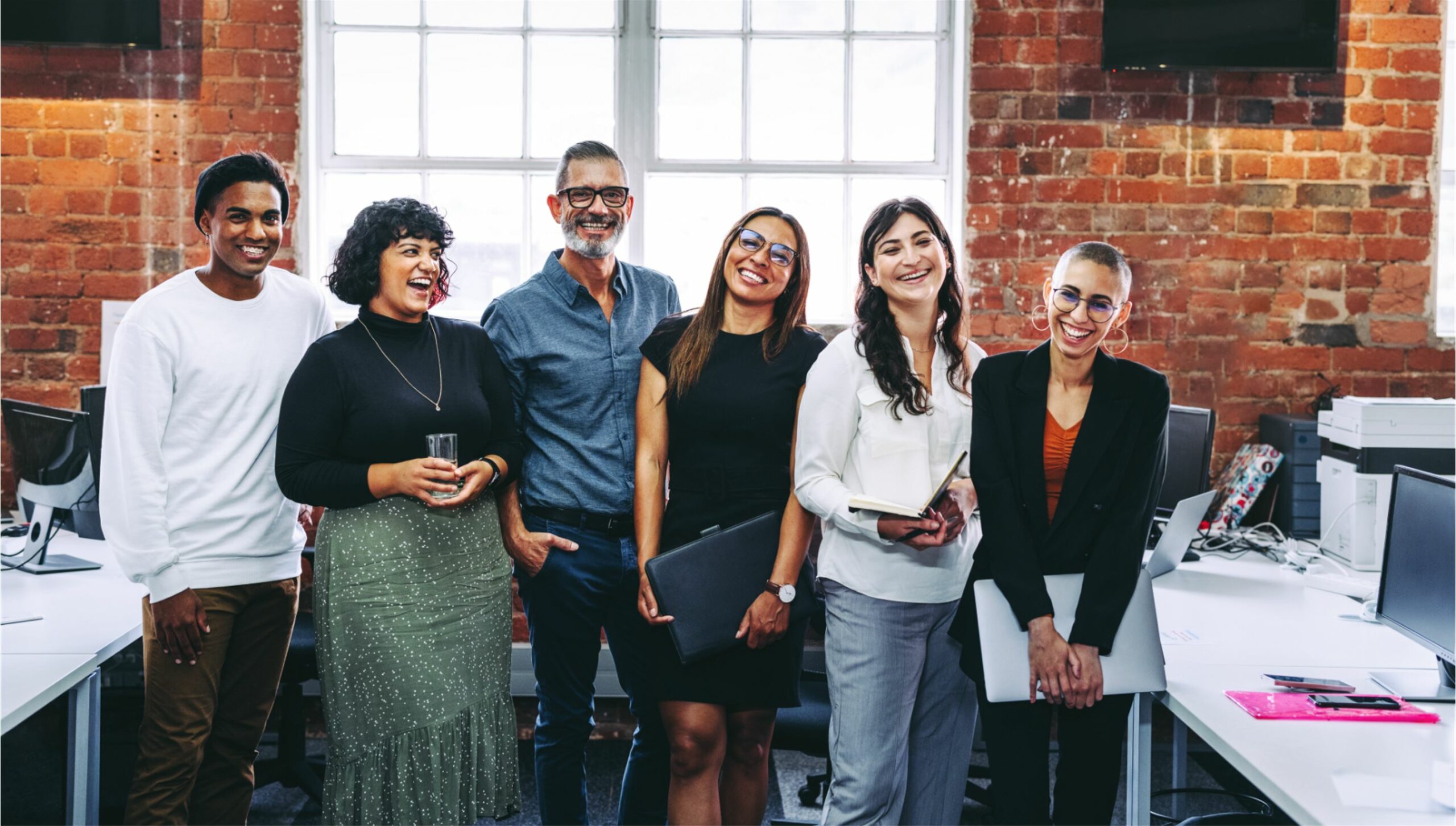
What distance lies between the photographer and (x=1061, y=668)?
185 centimetres

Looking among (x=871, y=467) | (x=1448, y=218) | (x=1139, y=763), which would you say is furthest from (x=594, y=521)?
→ (x=1448, y=218)

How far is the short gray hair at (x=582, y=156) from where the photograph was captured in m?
2.34

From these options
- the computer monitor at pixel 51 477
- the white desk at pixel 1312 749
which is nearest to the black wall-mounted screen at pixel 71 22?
the computer monitor at pixel 51 477

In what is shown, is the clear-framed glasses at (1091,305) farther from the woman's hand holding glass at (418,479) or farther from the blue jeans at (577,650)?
the woman's hand holding glass at (418,479)

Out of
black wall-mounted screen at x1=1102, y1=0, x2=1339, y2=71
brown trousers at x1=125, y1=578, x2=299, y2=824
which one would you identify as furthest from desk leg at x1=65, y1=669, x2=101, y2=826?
black wall-mounted screen at x1=1102, y1=0, x2=1339, y2=71

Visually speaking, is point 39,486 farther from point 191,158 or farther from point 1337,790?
point 1337,790

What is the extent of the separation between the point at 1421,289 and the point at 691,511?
2.98 metres

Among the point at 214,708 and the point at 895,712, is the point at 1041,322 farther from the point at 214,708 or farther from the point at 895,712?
the point at 214,708

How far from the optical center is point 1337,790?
1.52 metres

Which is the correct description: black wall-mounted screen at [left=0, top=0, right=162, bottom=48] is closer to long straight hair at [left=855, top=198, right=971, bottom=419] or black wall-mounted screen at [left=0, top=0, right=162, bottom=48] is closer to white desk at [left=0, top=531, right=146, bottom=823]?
white desk at [left=0, top=531, right=146, bottom=823]

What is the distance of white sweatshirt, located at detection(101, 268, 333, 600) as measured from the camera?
1968 mm

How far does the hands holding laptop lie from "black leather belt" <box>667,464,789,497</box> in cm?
57

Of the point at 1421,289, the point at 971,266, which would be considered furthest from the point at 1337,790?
the point at 1421,289

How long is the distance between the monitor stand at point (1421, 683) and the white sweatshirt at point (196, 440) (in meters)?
2.23
